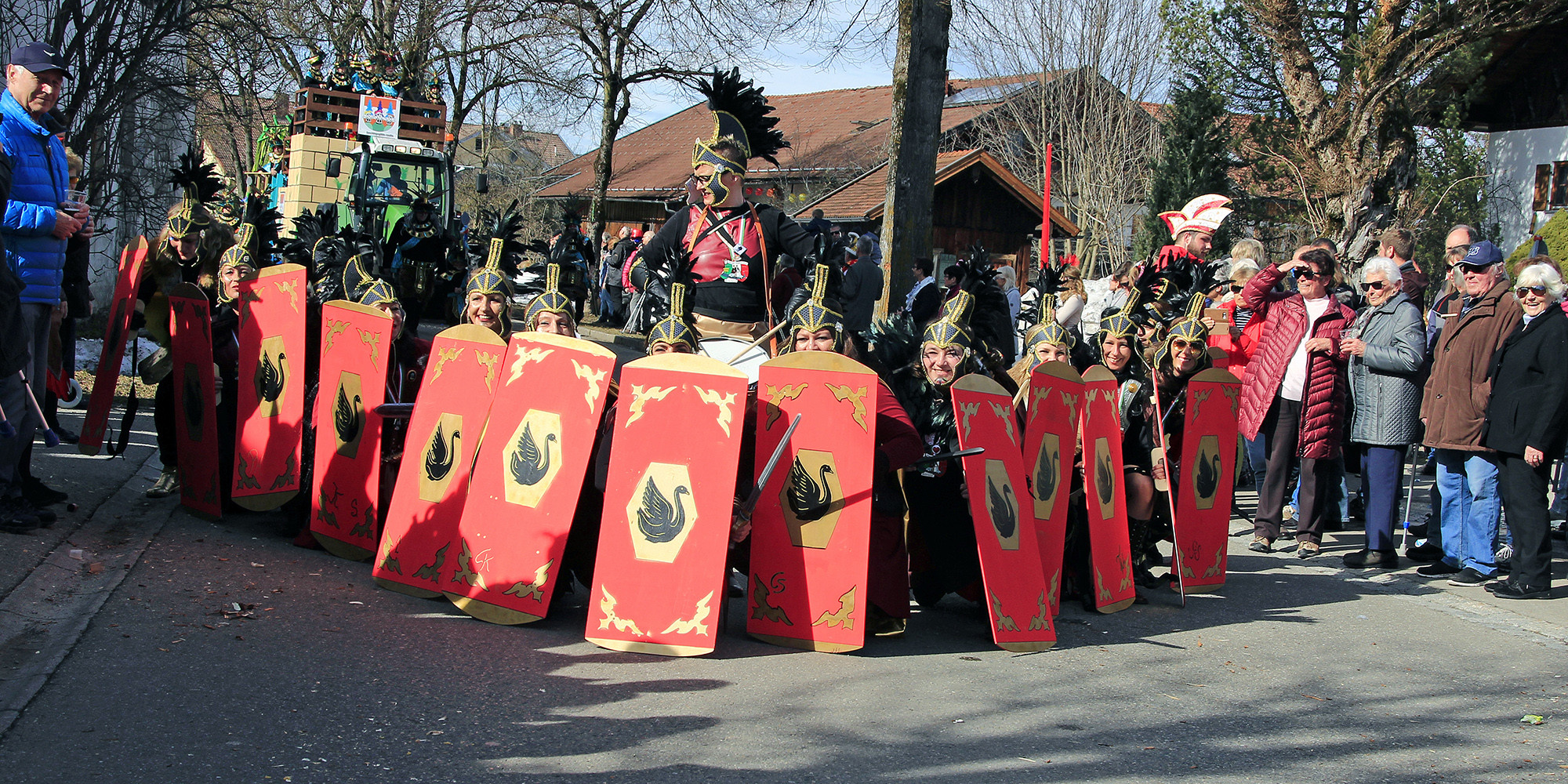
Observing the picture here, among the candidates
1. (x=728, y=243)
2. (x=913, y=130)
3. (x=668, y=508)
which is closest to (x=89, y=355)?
(x=728, y=243)

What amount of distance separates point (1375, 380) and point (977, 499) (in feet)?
12.4

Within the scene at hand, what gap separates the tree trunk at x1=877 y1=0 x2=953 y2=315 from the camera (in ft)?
35.7

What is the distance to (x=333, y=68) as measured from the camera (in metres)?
19.0

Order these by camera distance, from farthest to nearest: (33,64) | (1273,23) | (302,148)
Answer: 1. (1273,23)
2. (302,148)
3. (33,64)

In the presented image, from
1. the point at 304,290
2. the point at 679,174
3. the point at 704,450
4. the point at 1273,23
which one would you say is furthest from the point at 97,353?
the point at 679,174

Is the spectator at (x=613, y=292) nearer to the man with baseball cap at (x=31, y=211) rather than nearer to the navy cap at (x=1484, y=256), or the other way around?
the man with baseball cap at (x=31, y=211)

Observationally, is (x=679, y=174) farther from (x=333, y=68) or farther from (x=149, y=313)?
(x=149, y=313)

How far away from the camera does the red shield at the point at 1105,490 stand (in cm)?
573

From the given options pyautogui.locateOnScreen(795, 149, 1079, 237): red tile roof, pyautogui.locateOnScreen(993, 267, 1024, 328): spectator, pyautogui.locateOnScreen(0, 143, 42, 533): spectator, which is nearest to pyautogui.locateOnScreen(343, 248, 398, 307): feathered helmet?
pyautogui.locateOnScreen(0, 143, 42, 533): spectator

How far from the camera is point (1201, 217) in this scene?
9.49 m

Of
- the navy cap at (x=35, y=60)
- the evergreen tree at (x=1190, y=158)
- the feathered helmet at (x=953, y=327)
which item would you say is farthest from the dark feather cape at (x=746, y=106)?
the evergreen tree at (x=1190, y=158)

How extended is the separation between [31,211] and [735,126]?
11.9ft

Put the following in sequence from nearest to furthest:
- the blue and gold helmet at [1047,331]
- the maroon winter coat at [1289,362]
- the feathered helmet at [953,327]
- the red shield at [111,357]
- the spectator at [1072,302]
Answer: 1. the feathered helmet at [953,327]
2. the blue and gold helmet at [1047,331]
3. the red shield at [111,357]
4. the maroon winter coat at [1289,362]
5. the spectator at [1072,302]

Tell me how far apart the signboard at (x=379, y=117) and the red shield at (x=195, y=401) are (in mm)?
12258
